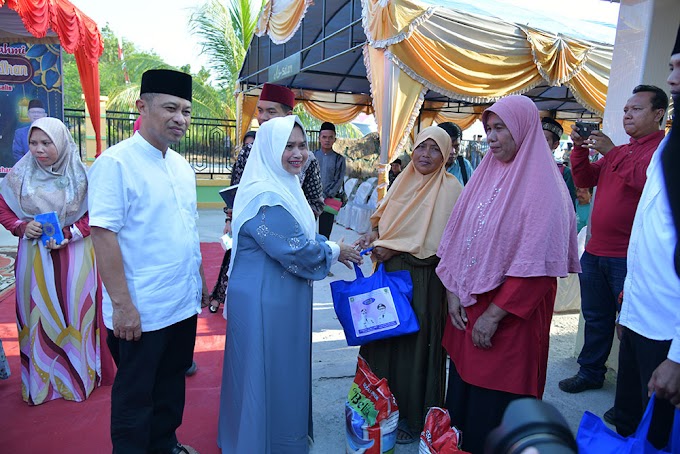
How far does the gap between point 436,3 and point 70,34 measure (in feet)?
17.9

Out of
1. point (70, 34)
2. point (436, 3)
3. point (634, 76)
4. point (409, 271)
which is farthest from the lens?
point (70, 34)

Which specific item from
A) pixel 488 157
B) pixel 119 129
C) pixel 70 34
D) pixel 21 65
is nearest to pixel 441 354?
pixel 488 157

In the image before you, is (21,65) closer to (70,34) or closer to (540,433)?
(70,34)

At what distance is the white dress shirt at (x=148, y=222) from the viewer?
1.73 metres

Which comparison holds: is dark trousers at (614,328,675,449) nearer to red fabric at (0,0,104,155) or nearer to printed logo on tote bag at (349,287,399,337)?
printed logo on tote bag at (349,287,399,337)

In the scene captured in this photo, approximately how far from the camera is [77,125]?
32.9 feet

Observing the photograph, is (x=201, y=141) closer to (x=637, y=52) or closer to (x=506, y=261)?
(x=637, y=52)

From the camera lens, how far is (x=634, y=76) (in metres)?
3.13

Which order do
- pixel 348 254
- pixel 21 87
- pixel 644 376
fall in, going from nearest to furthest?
1. pixel 644 376
2. pixel 348 254
3. pixel 21 87

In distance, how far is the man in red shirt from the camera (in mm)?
2576

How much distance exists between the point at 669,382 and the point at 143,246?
1.83 m

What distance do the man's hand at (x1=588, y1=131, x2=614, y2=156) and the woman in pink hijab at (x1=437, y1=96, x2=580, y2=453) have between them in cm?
116

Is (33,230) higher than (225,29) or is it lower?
lower

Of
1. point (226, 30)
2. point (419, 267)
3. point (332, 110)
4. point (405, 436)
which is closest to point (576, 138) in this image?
point (419, 267)
